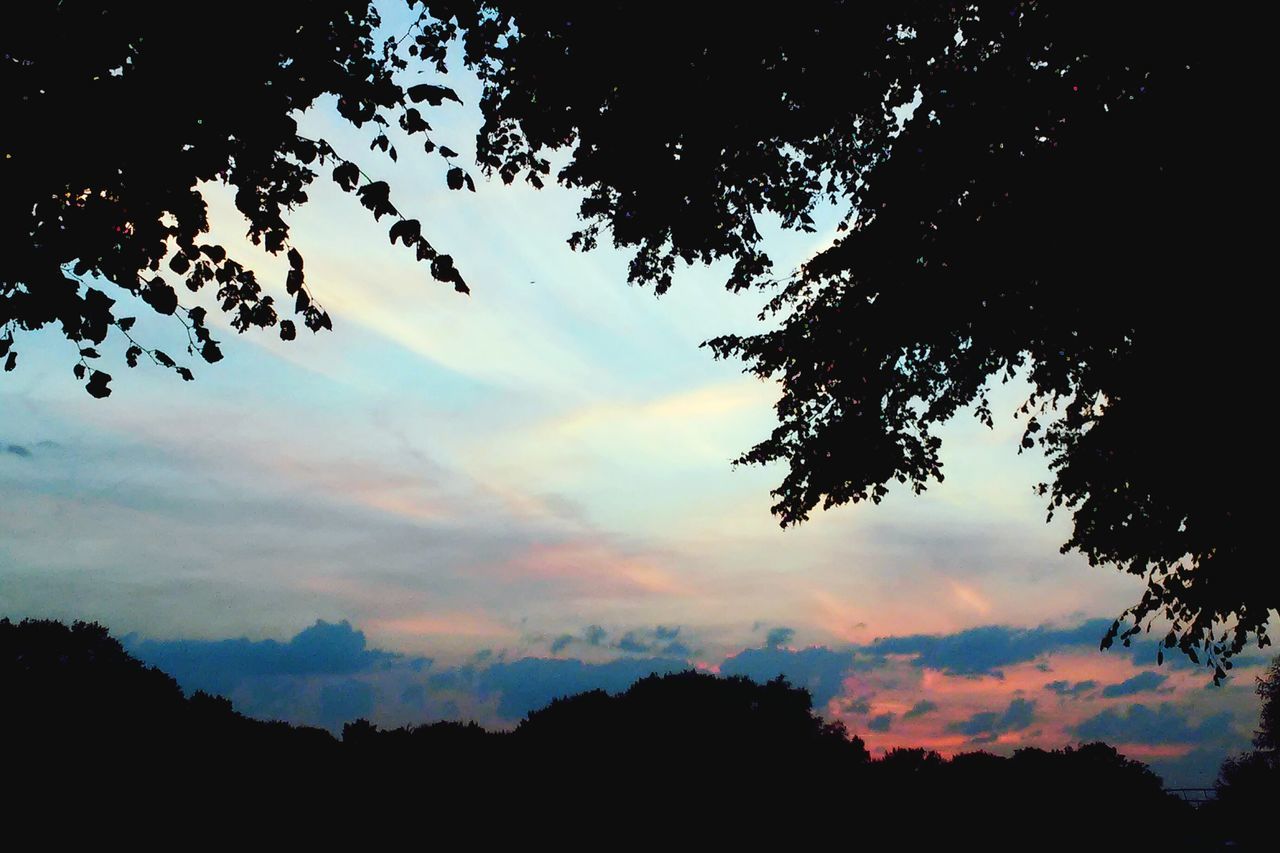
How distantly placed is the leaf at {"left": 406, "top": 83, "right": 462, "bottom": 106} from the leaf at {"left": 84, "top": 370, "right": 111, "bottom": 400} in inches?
134

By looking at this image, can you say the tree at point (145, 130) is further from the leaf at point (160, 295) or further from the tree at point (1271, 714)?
the tree at point (1271, 714)

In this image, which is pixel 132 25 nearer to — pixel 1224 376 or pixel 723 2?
pixel 723 2

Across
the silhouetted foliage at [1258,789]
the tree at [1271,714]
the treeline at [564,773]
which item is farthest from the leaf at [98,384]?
the tree at [1271,714]

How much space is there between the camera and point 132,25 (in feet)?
17.8

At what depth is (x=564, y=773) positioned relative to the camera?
40.1ft

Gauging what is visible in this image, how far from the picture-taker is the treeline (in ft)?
30.8

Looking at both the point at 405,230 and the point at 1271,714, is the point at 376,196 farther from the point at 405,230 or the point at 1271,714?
the point at 1271,714

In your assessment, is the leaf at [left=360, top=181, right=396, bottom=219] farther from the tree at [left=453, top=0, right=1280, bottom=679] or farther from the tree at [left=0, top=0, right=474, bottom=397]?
the tree at [left=453, top=0, right=1280, bottom=679]

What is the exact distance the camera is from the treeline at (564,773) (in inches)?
369

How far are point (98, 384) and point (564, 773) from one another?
27.9 feet

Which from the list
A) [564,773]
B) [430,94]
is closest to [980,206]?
[430,94]

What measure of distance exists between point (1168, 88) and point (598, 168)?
673cm

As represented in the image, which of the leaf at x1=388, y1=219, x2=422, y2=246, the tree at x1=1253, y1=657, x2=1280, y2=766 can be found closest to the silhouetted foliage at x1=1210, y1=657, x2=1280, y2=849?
the tree at x1=1253, y1=657, x2=1280, y2=766

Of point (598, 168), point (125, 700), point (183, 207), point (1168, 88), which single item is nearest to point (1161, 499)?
point (1168, 88)
